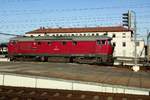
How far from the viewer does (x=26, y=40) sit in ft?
117

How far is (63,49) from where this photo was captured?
32688mm

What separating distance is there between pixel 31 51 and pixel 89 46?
8119 mm

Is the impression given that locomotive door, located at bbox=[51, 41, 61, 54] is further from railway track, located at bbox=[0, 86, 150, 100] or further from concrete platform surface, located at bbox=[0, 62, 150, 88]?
railway track, located at bbox=[0, 86, 150, 100]

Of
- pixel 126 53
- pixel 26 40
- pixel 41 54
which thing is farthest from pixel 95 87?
pixel 126 53

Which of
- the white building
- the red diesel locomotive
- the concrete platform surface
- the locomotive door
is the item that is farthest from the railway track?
the white building

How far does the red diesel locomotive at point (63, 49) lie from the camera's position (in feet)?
101

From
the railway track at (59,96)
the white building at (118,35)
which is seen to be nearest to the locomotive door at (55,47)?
the railway track at (59,96)

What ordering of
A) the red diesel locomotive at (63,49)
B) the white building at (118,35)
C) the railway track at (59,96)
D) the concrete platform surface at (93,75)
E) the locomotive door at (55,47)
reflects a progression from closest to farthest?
the railway track at (59,96), the concrete platform surface at (93,75), the red diesel locomotive at (63,49), the locomotive door at (55,47), the white building at (118,35)

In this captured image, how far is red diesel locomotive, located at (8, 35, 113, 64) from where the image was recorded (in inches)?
1209

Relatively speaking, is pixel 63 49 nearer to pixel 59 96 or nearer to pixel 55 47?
pixel 55 47

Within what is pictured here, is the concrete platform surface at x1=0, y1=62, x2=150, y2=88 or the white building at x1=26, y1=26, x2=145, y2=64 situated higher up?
the white building at x1=26, y1=26, x2=145, y2=64

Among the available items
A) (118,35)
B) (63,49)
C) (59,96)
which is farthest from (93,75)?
(118,35)

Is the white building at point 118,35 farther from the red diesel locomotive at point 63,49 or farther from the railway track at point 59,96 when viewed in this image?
the railway track at point 59,96

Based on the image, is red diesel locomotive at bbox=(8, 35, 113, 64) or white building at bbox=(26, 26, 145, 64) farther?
white building at bbox=(26, 26, 145, 64)
